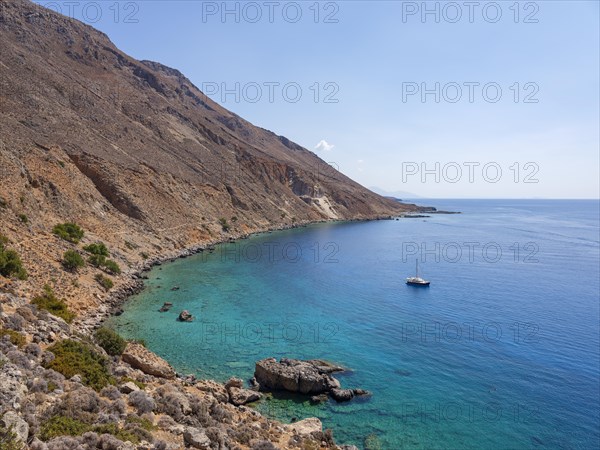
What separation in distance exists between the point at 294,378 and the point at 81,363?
12.9 metres

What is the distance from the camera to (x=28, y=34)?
9319 centimetres

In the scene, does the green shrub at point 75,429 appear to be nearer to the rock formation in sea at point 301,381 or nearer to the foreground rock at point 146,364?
the foreground rock at point 146,364

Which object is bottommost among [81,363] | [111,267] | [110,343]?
[110,343]

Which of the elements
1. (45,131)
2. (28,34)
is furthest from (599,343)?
(28,34)

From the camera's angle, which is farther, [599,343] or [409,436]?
[599,343]

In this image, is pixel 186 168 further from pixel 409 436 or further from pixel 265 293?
pixel 409 436

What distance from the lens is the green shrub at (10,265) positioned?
29250mm

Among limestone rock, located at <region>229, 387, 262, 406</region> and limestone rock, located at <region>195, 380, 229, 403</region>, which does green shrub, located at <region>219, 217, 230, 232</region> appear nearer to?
limestone rock, located at <region>195, 380, 229, 403</region>

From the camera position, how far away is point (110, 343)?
24406 millimetres

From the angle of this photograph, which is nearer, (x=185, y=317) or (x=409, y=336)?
(x=409, y=336)

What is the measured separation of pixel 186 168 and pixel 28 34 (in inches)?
1937

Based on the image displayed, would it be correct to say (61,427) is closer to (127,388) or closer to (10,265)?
(127,388)

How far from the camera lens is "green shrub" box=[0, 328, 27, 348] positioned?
57.9 ft

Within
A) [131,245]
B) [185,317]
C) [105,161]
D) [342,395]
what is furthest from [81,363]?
[105,161]
